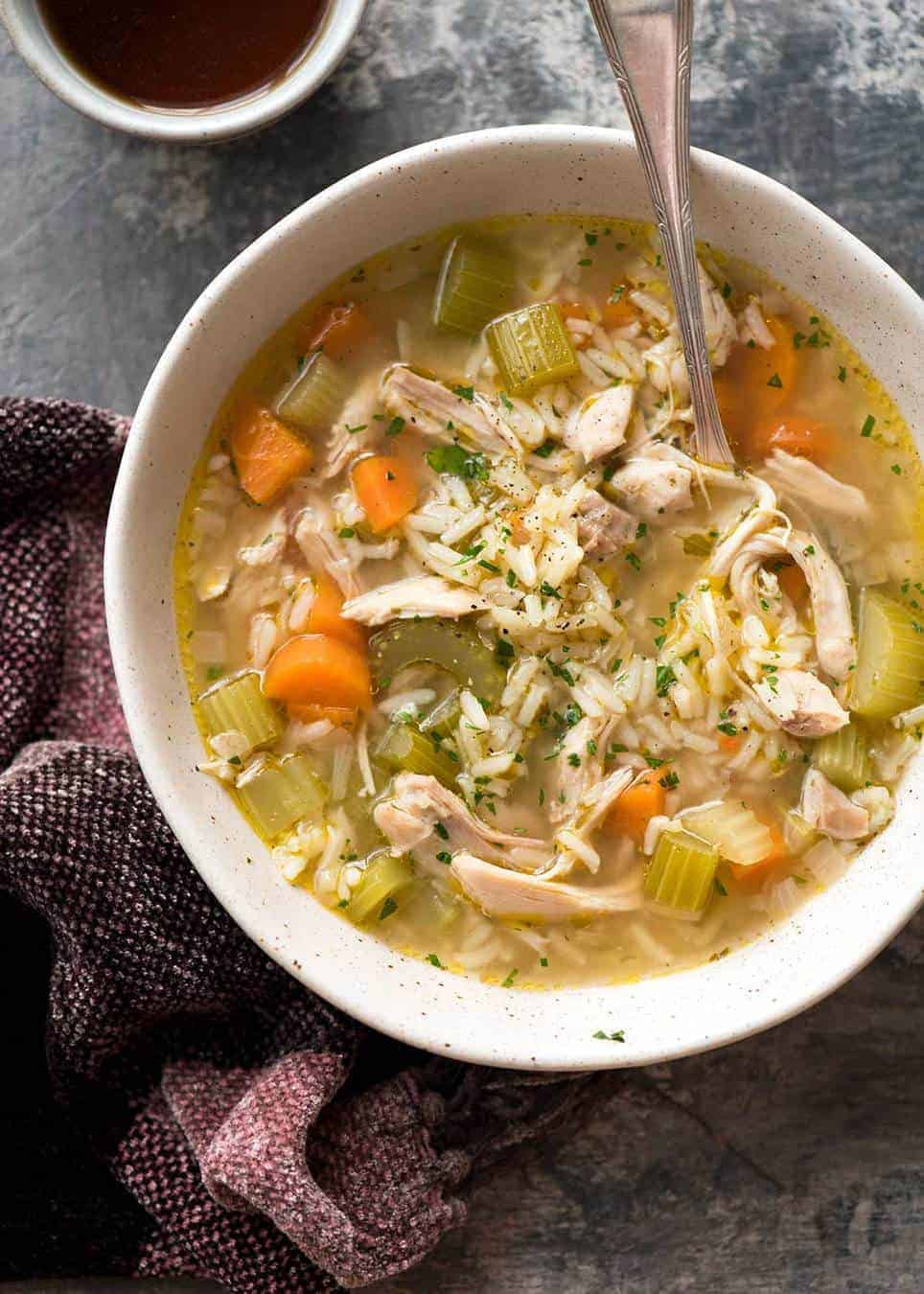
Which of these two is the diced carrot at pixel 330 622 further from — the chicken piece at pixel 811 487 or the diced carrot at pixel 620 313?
the chicken piece at pixel 811 487

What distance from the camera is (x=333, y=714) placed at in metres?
2.88

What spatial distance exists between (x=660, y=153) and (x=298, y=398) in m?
0.90

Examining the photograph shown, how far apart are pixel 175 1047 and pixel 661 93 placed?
7.64 feet

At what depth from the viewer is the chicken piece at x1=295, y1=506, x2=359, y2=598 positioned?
2881 mm

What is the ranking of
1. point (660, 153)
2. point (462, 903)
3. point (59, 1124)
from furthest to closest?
point (59, 1124) → point (462, 903) → point (660, 153)

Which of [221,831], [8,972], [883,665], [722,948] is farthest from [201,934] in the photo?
[883,665]

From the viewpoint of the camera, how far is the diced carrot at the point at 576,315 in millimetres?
2906

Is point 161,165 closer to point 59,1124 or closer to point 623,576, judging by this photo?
point 623,576

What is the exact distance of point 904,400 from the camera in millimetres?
2920

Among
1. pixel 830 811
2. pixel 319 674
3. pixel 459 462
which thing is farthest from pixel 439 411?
pixel 830 811

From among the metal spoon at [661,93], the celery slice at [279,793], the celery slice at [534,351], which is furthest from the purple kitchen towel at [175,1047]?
the metal spoon at [661,93]

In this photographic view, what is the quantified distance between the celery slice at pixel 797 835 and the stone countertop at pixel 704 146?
53 cm

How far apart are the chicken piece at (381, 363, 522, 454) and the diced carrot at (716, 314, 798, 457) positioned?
0.47 m

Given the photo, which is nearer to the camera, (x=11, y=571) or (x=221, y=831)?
(x=221, y=831)
